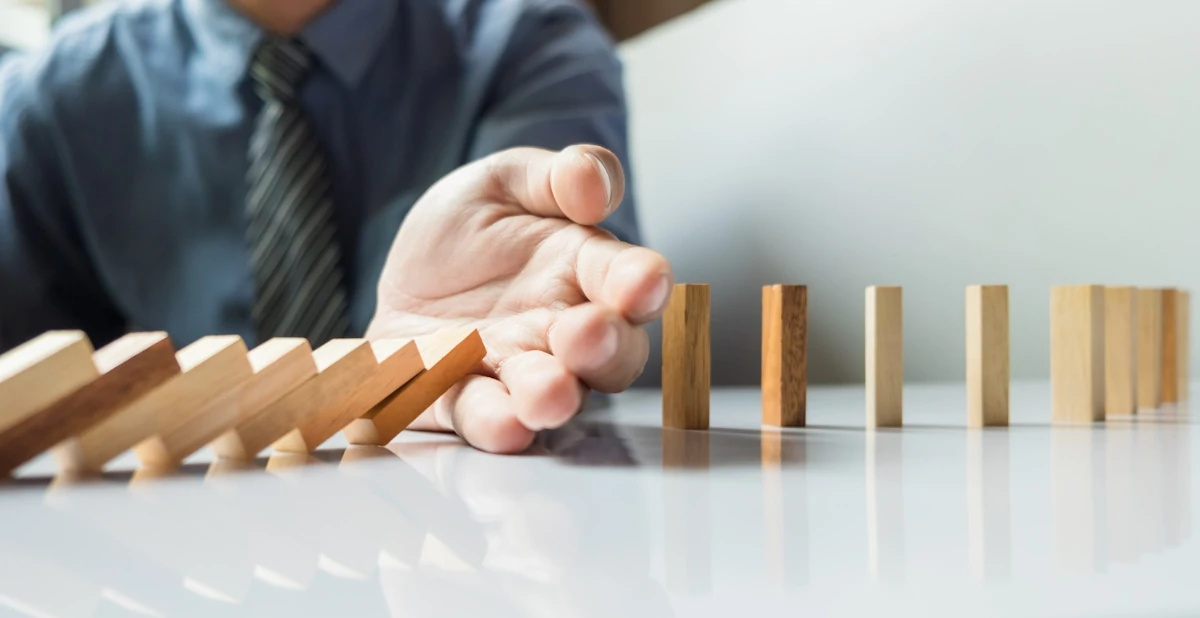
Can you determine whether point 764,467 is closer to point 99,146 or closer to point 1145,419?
point 1145,419

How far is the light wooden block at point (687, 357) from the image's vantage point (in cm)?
68

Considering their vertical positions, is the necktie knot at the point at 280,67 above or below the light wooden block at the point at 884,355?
above

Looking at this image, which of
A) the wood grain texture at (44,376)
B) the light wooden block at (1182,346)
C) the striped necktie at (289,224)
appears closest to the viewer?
the wood grain texture at (44,376)

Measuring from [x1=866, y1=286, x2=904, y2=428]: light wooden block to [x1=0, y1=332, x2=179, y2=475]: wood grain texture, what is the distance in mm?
494

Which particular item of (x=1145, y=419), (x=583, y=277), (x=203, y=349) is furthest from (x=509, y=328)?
(x=1145, y=419)

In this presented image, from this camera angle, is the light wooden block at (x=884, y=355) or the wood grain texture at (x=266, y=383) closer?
the wood grain texture at (x=266, y=383)

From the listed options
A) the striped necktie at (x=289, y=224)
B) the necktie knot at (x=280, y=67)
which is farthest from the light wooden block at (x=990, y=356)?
the necktie knot at (x=280, y=67)

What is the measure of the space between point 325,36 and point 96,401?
114 centimetres

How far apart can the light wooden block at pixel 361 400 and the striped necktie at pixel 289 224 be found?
2.83 feet

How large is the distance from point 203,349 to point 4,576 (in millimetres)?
236

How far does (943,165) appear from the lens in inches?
55.7

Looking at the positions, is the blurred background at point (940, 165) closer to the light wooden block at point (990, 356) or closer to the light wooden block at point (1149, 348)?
the light wooden block at point (1149, 348)

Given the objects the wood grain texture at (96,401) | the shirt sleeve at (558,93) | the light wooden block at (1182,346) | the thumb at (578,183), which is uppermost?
the shirt sleeve at (558,93)

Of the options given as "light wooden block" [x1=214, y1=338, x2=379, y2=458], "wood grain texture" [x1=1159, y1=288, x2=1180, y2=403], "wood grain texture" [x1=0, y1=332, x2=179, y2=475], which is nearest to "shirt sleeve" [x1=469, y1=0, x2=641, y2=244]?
"wood grain texture" [x1=1159, y1=288, x2=1180, y2=403]
